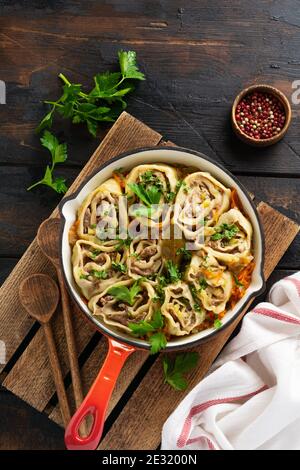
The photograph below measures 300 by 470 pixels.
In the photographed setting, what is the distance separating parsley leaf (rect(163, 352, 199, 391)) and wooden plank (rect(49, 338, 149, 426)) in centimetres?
12

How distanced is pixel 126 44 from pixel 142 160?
2.19ft

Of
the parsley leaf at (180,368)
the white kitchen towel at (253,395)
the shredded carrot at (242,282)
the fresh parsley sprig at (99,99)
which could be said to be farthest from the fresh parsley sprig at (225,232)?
the fresh parsley sprig at (99,99)

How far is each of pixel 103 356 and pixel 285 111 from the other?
1.20 metres

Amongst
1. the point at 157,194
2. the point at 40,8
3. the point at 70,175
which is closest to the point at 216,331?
the point at 157,194

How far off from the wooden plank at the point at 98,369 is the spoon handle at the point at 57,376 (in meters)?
0.05

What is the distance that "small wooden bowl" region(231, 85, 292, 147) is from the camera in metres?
2.44

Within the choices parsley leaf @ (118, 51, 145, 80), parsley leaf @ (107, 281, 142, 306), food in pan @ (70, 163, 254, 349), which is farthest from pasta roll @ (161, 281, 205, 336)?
parsley leaf @ (118, 51, 145, 80)

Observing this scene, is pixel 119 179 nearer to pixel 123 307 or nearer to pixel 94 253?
pixel 94 253

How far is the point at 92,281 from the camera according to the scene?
213 cm

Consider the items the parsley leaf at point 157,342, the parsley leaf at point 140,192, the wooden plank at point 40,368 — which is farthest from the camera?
the wooden plank at point 40,368

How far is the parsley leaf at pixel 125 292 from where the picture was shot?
208 cm

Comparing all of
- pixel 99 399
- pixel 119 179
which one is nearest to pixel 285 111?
pixel 119 179

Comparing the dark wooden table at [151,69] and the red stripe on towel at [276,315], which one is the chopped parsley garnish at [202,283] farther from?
the dark wooden table at [151,69]

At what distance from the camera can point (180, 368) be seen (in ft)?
7.45
